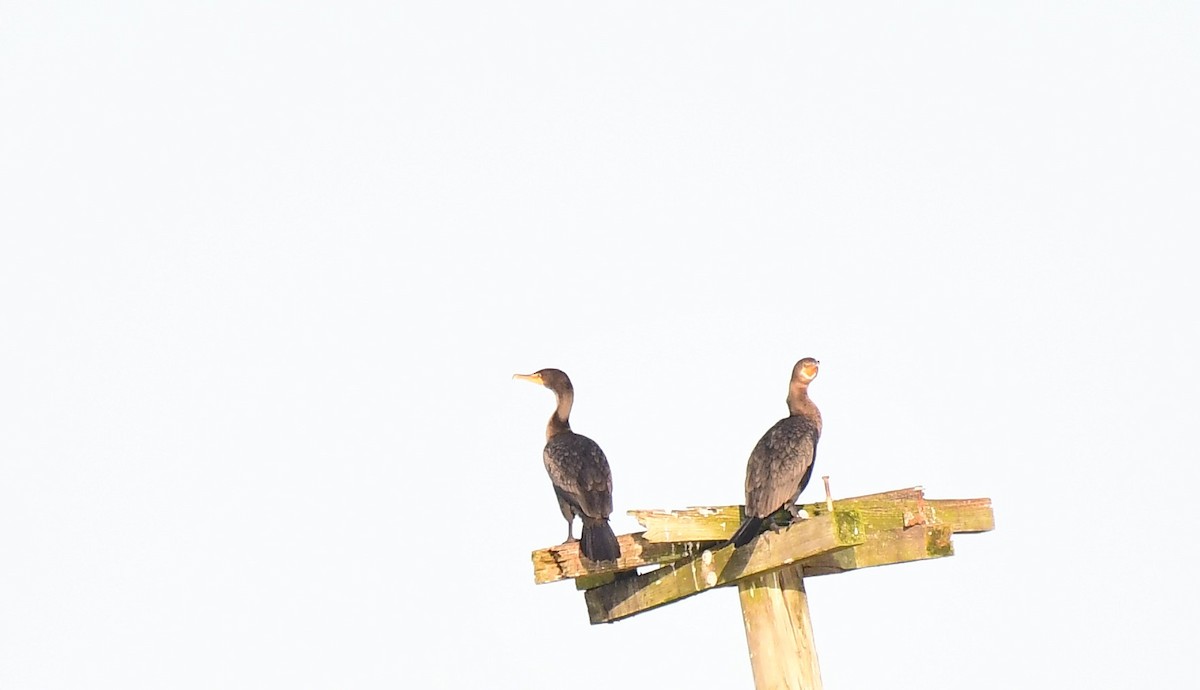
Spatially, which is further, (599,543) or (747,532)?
(599,543)

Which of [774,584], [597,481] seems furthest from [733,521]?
[597,481]

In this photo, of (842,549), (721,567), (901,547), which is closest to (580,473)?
(721,567)

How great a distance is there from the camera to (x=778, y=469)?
26.4ft

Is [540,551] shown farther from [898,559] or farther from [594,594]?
[898,559]

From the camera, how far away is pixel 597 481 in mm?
9430

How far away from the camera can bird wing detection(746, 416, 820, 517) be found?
7.82m

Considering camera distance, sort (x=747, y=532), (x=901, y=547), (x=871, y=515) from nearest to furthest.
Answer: (x=871, y=515), (x=901, y=547), (x=747, y=532)

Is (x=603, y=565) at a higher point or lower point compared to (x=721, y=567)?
higher

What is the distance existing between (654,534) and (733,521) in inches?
25.3

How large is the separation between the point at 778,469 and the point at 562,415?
10.7ft

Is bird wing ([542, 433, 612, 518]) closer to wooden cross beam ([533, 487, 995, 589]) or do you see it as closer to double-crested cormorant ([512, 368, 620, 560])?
double-crested cormorant ([512, 368, 620, 560])

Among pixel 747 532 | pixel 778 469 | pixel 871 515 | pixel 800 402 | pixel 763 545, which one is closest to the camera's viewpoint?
pixel 871 515

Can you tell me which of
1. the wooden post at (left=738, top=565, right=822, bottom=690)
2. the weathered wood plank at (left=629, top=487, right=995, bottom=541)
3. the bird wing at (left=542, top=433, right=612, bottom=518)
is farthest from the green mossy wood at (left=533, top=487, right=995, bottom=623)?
the bird wing at (left=542, top=433, right=612, bottom=518)

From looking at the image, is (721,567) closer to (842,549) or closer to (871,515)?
(842,549)
